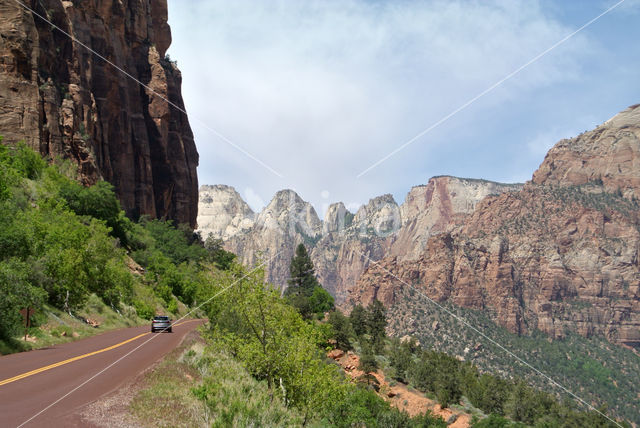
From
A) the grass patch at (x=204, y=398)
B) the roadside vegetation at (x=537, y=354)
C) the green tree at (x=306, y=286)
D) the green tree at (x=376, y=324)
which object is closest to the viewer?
the grass patch at (x=204, y=398)

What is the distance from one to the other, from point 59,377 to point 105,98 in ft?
269

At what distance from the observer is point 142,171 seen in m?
97.2

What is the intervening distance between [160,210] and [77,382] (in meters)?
101

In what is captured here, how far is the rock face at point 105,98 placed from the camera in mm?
53469

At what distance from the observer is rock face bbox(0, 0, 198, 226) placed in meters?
53.5

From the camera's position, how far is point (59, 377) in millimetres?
13336

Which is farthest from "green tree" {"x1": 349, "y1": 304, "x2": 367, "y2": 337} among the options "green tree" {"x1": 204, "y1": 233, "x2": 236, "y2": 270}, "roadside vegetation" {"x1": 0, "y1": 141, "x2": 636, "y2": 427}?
"green tree" {"x1": 204, "y1": 233, "x2": 236, "y2": 270}

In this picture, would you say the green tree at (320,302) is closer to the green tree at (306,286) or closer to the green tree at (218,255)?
the green tree at (306,286)

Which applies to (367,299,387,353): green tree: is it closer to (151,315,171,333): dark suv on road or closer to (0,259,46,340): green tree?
(151,315,171,333): dark suv on road

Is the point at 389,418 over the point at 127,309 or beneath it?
beneath

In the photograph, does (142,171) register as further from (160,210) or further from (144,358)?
(144,358)

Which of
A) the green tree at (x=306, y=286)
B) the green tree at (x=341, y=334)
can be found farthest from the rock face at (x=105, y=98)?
the green tree at (x=341, y=334)

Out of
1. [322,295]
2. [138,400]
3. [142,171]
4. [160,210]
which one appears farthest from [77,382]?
[160,210]

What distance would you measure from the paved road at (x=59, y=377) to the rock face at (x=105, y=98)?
42.8m
